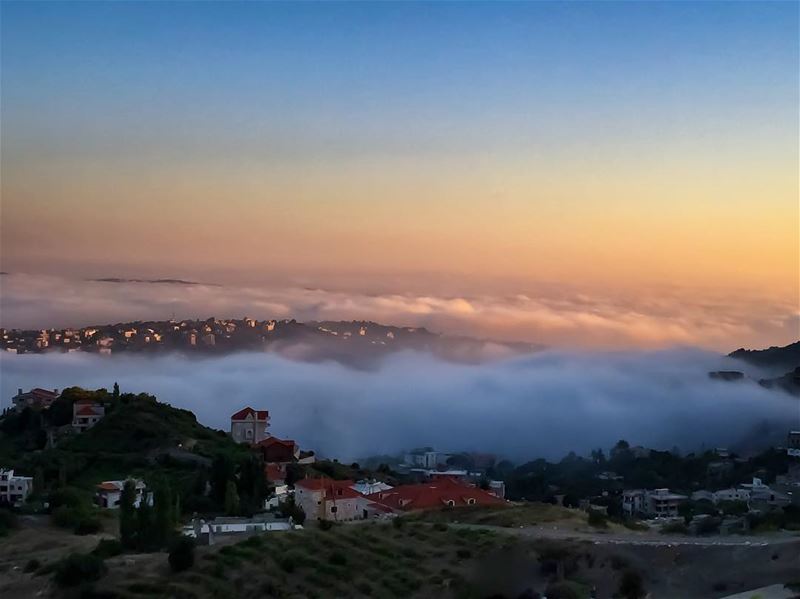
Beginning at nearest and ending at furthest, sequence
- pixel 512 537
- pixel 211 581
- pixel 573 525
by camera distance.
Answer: pixel 211 581, pixel 512 537, pixel 573 525

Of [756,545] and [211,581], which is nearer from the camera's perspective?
[211,581]

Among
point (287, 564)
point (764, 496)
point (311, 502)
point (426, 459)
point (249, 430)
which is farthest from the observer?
point (426, 459)

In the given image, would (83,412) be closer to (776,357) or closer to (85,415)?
(85,415)

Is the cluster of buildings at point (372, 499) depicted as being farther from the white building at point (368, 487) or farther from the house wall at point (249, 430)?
the house wall at point (249, 430)

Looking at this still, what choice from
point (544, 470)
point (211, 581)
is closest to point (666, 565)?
point (211, 581)

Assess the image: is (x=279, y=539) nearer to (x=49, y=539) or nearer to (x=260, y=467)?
(x=49, y=539)

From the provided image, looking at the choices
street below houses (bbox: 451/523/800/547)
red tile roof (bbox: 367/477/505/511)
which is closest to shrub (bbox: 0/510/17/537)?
red tile roof (bbox: 367/477/505/511)

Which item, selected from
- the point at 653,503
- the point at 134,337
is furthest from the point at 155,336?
the point at 653,503
